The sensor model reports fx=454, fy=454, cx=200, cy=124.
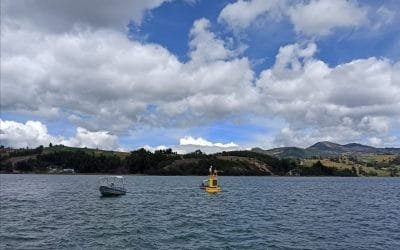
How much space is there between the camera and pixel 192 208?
89.6 m

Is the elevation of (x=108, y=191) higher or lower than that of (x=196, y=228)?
higher

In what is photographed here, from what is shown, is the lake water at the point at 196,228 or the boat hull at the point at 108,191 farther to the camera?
the boat hull at the point at 108,191

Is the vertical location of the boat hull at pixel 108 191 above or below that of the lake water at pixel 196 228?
above

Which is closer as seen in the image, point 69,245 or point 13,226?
point 69,245

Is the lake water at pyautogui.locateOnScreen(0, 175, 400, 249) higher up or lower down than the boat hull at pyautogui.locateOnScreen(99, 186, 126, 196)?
lower down

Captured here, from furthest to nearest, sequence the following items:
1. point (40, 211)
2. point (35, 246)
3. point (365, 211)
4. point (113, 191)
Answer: point (113, 191) → point (365, 211) → point (40, 211) → point (35, 246)

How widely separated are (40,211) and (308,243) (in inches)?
2000

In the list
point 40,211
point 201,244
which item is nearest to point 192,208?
point 40,211

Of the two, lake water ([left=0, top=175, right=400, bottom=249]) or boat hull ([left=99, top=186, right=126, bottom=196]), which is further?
boat hull ([left=99, top=186, right=126, bottom=196])

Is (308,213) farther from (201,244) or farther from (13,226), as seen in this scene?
(13,226)

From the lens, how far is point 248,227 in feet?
201

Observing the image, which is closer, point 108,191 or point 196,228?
point 196,228

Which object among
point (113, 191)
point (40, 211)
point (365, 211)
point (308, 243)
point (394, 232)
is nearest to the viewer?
point (308, 243)

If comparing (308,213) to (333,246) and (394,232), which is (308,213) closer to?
(394,232)
